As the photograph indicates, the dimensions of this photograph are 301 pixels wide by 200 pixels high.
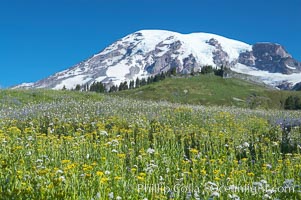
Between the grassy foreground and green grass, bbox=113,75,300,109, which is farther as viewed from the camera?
green grass, bbox=113,75,300,109

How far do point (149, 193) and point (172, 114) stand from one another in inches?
548

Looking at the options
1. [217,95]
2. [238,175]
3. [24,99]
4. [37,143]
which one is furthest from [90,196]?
[217,95]

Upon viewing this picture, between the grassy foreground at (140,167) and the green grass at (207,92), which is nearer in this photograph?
the grassy foreground at (140,167)

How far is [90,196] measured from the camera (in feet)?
21.5

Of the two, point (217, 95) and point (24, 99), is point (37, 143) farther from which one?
point (217, 95)

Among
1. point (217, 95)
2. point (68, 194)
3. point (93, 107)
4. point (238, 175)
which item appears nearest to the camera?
point (68, 194)

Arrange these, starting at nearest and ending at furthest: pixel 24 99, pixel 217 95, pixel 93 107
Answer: pixel 93 107
pixel 24 99
pixel 217 95

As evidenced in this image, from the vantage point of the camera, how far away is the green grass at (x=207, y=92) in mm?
112188

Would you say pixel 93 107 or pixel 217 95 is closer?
pixel 93 107

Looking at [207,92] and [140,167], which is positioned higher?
[207,92]

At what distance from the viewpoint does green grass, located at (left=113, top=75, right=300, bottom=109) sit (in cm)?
11219

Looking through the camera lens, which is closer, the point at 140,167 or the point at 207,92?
the point at 140,167

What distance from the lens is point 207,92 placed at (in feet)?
402

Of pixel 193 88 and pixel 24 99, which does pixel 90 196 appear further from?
pixel 193 88
